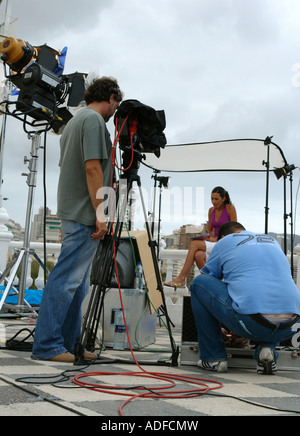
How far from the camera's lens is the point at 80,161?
254 cm

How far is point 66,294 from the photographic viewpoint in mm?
2424

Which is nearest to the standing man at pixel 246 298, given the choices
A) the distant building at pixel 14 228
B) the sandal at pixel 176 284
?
the sandal at pixel 176 284

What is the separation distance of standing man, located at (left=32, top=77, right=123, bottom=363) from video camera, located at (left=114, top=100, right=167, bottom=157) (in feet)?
0.28

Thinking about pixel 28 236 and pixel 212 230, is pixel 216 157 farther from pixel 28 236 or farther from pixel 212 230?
pixel 28 236

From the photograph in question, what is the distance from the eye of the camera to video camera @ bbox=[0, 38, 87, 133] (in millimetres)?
3113

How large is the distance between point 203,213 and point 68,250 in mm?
3254

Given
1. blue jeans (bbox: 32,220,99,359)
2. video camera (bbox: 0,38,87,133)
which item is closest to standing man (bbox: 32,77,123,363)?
blue jeans (bbox: 32,220,99,359)

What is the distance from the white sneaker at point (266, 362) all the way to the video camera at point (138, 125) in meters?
1.17

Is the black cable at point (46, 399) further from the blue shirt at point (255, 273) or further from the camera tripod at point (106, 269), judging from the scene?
the blue shirt at point (255, 273)

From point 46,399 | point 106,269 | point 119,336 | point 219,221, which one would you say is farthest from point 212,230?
point 46,399

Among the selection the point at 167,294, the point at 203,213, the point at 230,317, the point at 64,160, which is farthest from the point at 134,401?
the point at 167,294

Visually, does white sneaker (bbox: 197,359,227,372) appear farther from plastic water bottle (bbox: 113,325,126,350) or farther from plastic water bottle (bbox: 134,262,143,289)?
Answer: plastic water bottle (bbox: 134,262,143,289)
